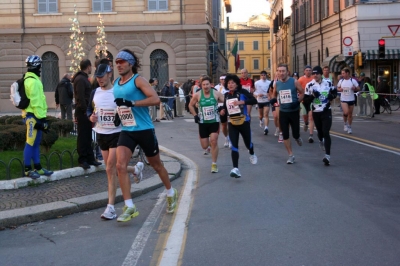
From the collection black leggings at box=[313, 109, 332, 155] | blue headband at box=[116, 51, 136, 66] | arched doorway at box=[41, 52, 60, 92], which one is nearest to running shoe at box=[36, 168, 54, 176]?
blue headband at box=[116, 51, 136, 66]

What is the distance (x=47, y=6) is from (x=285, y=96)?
1281 inches

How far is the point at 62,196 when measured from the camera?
8977 mm

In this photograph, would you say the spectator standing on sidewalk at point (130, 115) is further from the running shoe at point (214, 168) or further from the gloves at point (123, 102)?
the running shoe at point (214, 168)

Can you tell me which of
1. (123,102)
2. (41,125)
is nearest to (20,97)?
(41,125)

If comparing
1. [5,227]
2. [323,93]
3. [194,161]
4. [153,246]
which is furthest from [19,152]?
[153,246]

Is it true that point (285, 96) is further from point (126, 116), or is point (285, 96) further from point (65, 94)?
point (65, 94)

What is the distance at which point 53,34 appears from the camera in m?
41.7

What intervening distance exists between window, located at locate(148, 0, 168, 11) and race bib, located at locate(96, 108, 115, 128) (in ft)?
113

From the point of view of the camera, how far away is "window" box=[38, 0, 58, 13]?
41.9 m

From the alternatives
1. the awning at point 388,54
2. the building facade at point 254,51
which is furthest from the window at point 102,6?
the building facade at point 254,51

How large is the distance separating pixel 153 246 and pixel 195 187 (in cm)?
369

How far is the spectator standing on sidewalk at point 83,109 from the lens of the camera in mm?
10828

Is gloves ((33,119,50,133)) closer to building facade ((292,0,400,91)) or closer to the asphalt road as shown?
the asphalt road

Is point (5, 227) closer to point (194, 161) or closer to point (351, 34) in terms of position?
point (194, 161)
